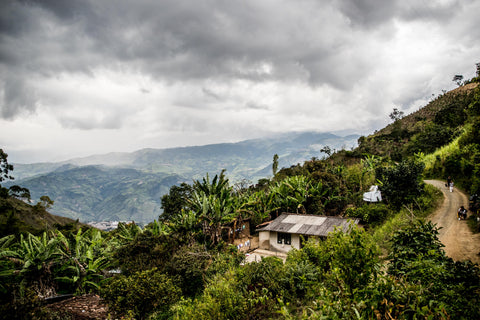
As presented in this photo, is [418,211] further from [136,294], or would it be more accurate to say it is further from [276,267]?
[136,294]

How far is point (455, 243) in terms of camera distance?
1369 centimetres

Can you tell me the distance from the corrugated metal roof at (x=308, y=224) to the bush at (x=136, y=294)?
12.9m

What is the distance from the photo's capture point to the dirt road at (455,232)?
41.2ft

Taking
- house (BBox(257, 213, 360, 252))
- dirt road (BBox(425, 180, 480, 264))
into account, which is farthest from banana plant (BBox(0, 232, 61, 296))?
dirt road (BBox(425, 180, 480, 264))

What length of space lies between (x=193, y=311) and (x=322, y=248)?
205 inches

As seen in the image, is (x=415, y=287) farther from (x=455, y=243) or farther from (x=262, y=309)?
(x=455, y=243)

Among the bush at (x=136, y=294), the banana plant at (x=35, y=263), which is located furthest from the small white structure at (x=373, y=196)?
the banana plant at (x=35, y=263)

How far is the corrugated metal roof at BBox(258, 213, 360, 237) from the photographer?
19625mm

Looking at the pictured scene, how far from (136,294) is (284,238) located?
1472cm

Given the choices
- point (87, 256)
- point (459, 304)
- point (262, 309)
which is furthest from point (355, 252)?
point (87, 256)

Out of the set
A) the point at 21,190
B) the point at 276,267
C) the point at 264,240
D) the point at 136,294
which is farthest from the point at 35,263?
the point at 21,190

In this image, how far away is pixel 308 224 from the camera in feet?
69.8

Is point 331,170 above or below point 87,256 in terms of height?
above

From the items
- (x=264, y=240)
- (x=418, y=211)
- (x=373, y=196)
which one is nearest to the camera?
(x=418, y=211)
